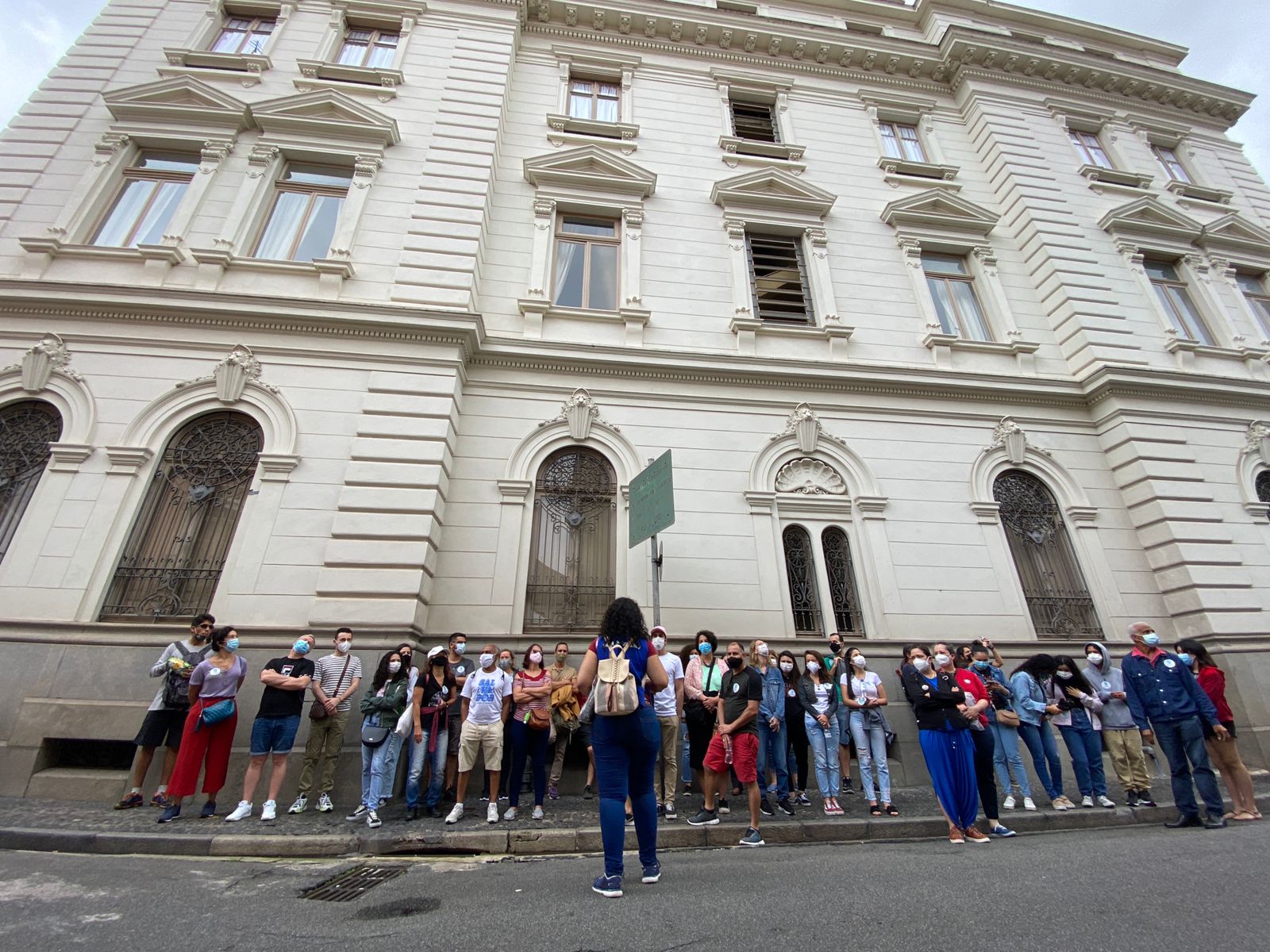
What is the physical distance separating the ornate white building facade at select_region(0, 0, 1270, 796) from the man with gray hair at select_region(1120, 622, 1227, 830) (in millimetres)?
2957

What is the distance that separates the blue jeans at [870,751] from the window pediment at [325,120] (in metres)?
12.8

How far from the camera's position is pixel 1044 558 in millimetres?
10227

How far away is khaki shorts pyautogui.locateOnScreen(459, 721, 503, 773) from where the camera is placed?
6.12m

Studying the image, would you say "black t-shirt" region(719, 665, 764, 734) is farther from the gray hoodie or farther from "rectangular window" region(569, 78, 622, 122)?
"rectangular window" region(569, 78, 622, 122)

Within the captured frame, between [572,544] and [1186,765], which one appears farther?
[572,544]

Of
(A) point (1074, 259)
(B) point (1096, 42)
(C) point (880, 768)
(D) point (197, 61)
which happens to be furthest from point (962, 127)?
(D) point (197, 61)

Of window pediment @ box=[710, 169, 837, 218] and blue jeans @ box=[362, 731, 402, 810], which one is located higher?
window pediment @ box=[710, 169, 837, 218]

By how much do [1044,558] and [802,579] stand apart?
15.4 feet

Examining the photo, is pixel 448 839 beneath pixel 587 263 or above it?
beneath

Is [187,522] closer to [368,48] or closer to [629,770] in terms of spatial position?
[629,770]

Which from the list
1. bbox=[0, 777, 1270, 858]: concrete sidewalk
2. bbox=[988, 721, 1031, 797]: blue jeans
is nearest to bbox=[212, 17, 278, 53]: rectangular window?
bbox=[0, 777, 1270, 858]: concrete sidewalk

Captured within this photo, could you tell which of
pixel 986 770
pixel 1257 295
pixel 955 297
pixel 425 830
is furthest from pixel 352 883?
pixel 1257 295

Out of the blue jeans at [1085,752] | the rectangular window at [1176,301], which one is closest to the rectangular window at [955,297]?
the rectangular window at [1176,301]

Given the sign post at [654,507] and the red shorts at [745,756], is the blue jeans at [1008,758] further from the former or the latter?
the sign post at [654,507]
